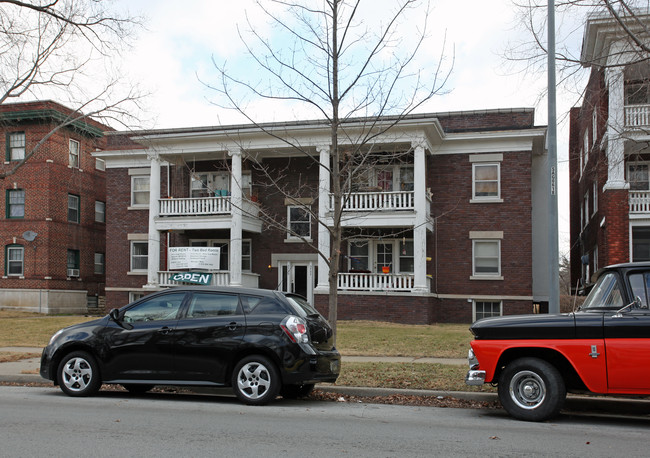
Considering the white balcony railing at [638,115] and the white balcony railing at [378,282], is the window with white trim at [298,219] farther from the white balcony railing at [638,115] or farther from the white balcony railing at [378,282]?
the white balcony railing at [638,115]

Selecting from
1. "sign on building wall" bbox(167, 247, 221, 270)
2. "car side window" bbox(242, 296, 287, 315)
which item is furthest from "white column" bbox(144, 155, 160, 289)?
"car side window" bbox(242, 296, 287, 315)

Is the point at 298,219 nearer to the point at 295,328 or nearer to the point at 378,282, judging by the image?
Result: the point at 378,282

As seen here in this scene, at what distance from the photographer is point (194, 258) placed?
26938mm

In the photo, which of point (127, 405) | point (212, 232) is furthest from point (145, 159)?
point (127, 405)

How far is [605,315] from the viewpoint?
7.66m

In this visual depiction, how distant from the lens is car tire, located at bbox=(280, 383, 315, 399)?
31.9 ft

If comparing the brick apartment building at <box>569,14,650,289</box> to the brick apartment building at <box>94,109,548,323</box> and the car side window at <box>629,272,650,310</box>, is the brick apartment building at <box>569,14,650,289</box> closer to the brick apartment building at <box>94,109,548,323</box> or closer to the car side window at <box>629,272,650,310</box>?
the brick apartment building at <box>94,109,548,323</box>

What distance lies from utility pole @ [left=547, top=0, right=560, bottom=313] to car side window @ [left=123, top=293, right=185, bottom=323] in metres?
5.47

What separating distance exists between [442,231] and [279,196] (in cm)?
704

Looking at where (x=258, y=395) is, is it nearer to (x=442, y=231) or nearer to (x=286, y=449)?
(x=286, y=449)

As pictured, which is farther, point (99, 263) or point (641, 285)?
point (99, 263)

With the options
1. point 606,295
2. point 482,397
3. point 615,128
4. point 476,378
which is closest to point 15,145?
point 615,128

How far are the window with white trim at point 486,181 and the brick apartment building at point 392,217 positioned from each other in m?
0.04

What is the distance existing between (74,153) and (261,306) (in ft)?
90.8
